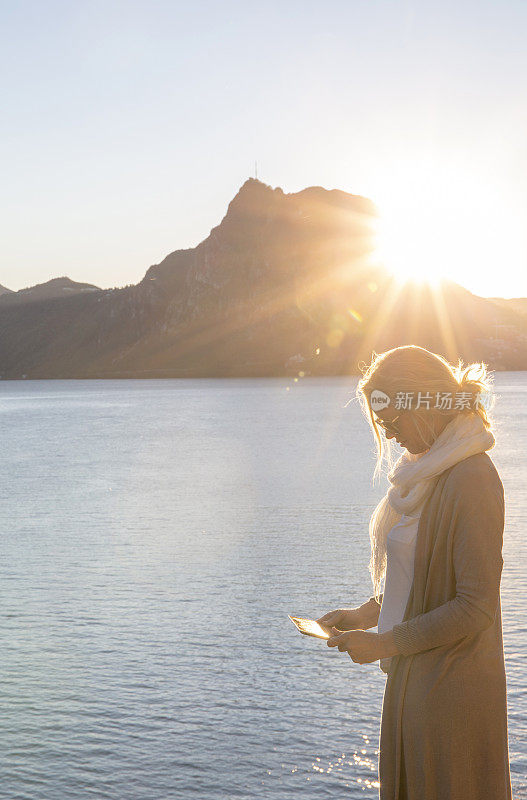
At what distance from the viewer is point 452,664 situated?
3.34 metres

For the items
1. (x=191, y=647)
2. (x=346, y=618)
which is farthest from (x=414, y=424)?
(x=191, y=647)

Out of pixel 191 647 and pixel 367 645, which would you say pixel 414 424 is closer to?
pixel 367 645

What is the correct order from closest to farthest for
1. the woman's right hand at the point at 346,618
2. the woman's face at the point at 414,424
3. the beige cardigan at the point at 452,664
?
the beige cardigan at the point at 452,664 < the woman's face at the point at 414,424 < the woman's right hand at the point at 346,618

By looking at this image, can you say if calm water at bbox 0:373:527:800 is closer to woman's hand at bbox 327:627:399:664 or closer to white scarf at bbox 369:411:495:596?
woman's hand at bbox 327:627:399:664

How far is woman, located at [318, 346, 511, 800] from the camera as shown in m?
3.22

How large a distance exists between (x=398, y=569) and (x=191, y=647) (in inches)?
452

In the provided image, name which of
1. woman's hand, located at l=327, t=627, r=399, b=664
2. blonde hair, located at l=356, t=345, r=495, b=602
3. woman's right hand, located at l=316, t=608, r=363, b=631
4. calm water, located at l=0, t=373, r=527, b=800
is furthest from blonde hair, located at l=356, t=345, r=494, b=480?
calm water, located at l=0, t=373, r=527, b=800

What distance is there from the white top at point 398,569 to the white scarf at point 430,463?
62mm

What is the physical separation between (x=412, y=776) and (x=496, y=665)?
53 centimetres

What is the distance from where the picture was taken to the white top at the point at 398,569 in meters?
3.45

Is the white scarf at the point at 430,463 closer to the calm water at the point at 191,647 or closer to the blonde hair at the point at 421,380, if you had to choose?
the blonde hair at the point at 421,380

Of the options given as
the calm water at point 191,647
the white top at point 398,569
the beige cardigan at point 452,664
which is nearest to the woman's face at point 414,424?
the beige cardigan at point 452,664

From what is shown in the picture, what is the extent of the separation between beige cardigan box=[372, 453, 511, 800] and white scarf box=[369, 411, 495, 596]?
0.05 m

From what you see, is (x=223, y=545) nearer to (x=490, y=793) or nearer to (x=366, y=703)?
(x=366, y=703)
